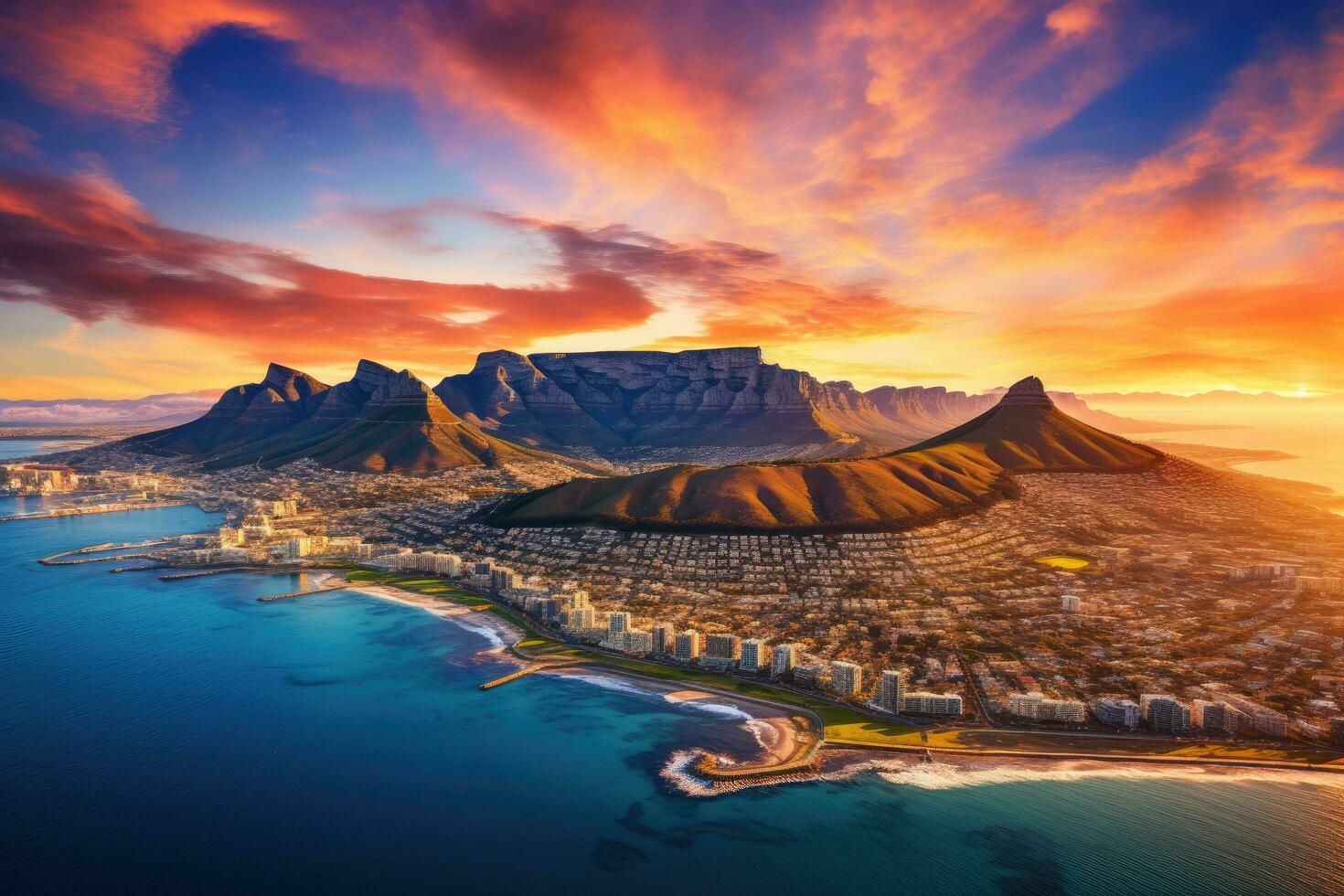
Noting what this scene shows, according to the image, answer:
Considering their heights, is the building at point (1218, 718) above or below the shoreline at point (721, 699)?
above

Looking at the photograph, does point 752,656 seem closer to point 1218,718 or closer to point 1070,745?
point 1070,745

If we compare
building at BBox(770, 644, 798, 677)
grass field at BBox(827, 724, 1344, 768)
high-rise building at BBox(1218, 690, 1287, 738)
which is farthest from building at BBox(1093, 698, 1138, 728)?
building at BBox(770, 644, 798, 677)

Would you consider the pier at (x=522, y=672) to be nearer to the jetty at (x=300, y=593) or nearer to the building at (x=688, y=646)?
the building at (x=688, y=646)

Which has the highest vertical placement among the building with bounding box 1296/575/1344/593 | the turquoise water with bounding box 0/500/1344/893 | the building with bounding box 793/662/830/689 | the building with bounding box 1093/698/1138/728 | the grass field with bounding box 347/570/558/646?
the building with bounding box 1296/575/1344/593

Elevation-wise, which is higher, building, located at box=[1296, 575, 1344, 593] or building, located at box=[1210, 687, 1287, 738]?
building, located at box=[1296, 575, 1344, 593]

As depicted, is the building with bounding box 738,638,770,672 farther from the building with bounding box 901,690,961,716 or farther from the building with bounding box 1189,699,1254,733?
the building with bounding box 1189,699,1254,733

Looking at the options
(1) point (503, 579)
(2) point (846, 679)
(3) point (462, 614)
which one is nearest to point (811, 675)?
(2) point (846, 679)

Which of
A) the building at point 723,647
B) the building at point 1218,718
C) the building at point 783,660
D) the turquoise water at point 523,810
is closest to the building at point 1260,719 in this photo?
the building at point 1218,718
